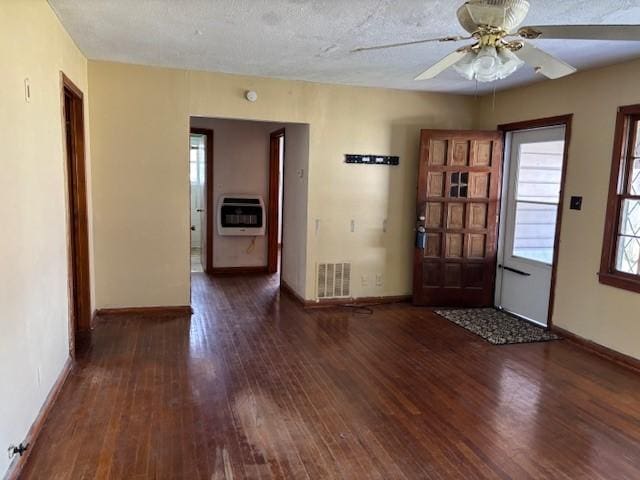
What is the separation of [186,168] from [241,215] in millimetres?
2260

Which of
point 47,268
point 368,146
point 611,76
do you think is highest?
point 611,76

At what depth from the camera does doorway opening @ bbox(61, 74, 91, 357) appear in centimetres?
409

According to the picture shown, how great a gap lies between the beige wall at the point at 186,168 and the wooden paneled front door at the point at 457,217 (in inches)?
11.8

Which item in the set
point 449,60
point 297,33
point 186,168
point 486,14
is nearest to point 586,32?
point 486,14

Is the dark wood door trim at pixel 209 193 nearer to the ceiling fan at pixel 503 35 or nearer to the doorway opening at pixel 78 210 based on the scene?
the doorway opening at pixel 78 210

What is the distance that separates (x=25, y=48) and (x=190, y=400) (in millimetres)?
2247

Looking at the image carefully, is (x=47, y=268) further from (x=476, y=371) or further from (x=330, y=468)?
(x=476, y=371)

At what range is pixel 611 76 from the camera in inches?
159

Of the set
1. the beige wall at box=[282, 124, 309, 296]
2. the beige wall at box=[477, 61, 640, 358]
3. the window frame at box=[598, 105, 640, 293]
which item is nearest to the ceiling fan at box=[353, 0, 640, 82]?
the window frame at box=[598, 105, 640, 293]

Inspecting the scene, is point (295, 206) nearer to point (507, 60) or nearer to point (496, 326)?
point (496, 326)

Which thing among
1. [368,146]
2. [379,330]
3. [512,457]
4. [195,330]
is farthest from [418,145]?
[512,457]

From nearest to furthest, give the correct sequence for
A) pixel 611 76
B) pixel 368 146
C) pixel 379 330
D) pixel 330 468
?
pixel 330 468, pixel 611 76, pixel 379 330, pixel 368 146

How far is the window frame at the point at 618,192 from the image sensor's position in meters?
3.91

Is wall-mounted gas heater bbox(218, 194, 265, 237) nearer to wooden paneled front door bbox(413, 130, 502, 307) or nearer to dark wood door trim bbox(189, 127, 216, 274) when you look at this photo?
dark wood door trim bbox(189, 127, 216, 274)
